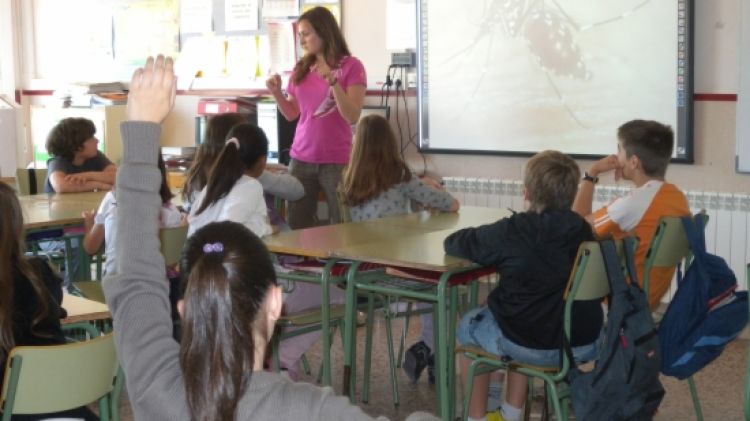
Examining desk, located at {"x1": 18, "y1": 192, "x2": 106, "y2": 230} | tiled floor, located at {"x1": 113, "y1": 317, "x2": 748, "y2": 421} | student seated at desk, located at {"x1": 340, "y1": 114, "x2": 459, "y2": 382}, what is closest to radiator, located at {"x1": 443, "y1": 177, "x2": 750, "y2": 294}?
tiled floor, located at {"x1": 113, "y1": 317, "x2": 748, "y2": 421}

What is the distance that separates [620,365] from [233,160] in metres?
1.68

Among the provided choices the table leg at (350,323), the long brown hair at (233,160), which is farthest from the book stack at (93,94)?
the table leg at (350,323)

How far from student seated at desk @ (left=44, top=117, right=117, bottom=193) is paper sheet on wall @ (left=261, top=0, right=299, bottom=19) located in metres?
1.82

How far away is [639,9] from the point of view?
17.0 feet

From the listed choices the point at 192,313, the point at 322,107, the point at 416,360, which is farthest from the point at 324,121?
the point at 192,313

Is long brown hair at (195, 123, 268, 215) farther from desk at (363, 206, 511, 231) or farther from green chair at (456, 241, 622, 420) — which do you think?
green chair at (456, 241, 622, 420)

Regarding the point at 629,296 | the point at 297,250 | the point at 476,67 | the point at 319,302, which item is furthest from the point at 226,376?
the point at 476,67

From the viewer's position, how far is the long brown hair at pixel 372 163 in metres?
4.34

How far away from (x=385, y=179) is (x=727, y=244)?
182 centimetres

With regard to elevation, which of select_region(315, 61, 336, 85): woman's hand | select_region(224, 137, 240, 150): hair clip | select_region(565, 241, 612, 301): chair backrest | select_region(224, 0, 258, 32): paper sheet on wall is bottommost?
select_region(565, 241, 612, 301): chair backrest

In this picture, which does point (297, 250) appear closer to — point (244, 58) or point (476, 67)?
point (476, 67)

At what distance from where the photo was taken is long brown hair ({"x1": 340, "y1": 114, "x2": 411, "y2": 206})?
4.34 metres

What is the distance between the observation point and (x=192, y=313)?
1.34 meters

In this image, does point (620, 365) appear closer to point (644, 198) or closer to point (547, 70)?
point (644, 198)
